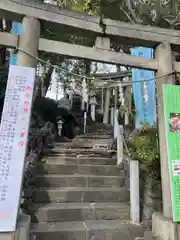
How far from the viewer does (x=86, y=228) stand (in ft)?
12.0

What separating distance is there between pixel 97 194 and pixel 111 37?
3.29 metres

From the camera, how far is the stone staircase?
3600 millimetres

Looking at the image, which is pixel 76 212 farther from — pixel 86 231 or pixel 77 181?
pixel 77 181

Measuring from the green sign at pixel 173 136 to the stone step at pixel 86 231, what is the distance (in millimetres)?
854

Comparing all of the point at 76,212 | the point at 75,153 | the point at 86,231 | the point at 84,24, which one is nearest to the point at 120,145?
the point at 75,153

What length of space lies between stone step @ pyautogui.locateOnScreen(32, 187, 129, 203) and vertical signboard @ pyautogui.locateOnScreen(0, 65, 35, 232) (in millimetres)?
1474

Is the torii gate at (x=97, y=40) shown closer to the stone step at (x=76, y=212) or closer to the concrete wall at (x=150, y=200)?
the concrete wall at (x=150, y=200)

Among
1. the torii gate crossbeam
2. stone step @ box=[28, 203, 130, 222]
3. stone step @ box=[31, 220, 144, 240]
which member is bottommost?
stone step @ box=[31, 220, 144, 240]

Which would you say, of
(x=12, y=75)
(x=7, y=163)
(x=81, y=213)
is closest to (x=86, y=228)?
(x=81, y=213)

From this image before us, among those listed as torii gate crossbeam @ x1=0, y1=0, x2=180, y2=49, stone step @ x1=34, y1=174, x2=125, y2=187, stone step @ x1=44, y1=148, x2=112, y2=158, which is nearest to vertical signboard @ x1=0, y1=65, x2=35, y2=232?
torii gate crossbeam @ x1=0, y1=0, x2=180, y2=49

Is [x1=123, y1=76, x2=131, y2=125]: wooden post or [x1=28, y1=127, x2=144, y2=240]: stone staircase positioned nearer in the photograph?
[x1=28, y1=127, x2=144, y2=240]: stone staircase

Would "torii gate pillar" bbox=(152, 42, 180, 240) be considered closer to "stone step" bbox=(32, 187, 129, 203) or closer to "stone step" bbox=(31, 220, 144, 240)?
"stone step" bbox=(31, 220, 144, 240)

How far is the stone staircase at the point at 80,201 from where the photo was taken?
360cm

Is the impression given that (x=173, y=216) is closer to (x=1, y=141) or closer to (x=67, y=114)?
(x=1, y=141)
